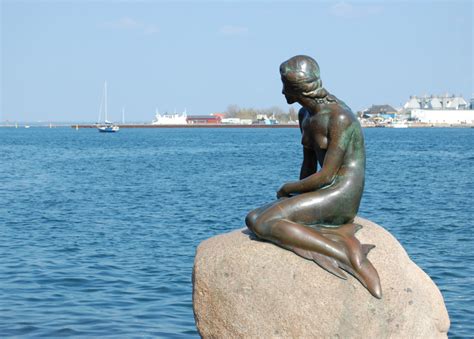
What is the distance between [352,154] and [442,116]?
178 meters

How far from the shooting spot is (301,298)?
25.2ft

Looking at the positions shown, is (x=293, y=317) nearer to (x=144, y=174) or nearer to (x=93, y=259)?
(x=93, y=259)

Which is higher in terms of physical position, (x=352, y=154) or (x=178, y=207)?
(x=352, y=154)

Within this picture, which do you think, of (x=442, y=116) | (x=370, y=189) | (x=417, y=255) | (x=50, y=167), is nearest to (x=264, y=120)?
(x=442, y=116)

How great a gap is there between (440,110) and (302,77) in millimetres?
180007

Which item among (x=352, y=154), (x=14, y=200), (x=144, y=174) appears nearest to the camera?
(x=352, y=154)

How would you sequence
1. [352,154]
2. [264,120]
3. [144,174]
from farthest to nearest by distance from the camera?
[264,120] → [144,174] → [352,154]

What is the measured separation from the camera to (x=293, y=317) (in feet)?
25.3

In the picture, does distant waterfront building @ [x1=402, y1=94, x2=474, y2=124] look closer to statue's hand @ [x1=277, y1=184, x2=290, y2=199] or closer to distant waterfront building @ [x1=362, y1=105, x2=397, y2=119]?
distant waterfront building @ [x1=362, y1=105, x2=397, y2=119]

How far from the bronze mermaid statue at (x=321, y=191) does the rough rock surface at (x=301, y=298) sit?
0.52 ft

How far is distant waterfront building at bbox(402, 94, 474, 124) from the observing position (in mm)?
180375

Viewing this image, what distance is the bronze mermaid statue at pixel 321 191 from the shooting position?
7.85 meters

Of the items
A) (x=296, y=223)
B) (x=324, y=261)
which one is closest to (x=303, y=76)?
(x=296, y=223)

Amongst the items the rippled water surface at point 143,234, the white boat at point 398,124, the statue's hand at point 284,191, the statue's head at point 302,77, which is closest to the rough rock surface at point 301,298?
the statue's hand at point 284,191
